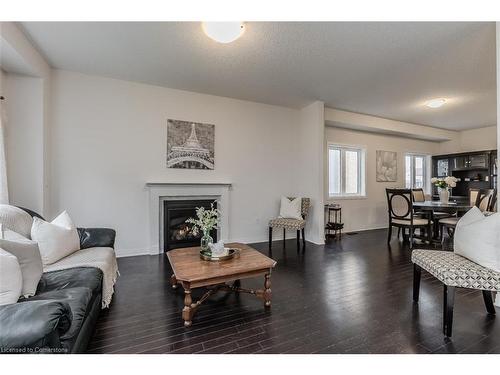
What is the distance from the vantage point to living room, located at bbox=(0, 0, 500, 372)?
1.76 metres

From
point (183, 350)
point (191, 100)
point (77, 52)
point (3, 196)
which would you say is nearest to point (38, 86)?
point (77, 52)

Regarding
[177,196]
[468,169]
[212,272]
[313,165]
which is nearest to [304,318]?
[212,272]

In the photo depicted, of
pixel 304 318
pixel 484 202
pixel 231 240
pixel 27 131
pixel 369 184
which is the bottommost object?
pixel 304 318

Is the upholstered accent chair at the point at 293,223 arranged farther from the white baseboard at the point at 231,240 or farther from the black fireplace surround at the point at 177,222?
the black fireplace surround at the point at 177,222

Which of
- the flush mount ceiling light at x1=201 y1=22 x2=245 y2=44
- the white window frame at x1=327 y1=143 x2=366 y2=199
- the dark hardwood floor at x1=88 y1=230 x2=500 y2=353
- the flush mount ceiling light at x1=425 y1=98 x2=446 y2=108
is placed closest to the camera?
the dark hardwood floor at x1=88 y1=230 x2=500 y2=353

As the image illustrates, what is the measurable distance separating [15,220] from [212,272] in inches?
69.8

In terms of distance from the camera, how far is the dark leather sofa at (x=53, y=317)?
36.9 inches

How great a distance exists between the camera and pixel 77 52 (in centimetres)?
289

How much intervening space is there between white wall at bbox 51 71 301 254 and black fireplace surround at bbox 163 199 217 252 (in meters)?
0.31

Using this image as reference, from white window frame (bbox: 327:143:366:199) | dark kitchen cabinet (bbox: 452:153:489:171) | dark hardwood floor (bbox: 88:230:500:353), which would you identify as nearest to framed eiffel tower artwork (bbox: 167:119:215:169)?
dark hardwood floor (bbox: 88:230:500:353)

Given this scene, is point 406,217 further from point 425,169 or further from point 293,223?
point 425,169

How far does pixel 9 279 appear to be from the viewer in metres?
1.22

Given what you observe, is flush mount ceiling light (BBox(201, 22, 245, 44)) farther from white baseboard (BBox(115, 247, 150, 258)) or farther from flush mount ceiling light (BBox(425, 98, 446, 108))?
flush mount ceiling light (BBox(425, 98, 446, 108))

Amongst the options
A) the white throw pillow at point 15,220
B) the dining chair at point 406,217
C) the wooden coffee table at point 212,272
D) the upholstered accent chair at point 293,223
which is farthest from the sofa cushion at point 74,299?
the dining chair at point 406,217
